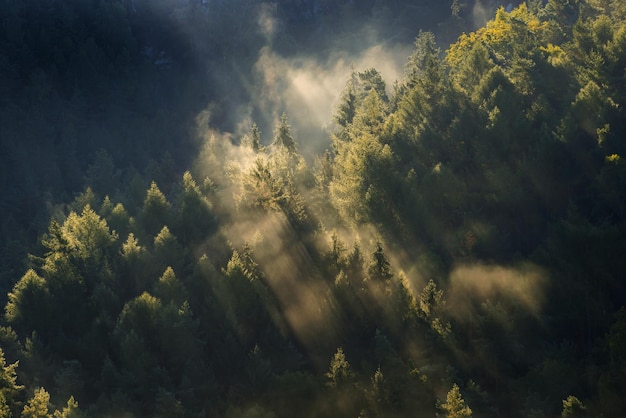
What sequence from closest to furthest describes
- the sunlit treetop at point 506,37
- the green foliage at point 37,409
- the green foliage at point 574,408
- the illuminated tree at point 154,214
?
the green foliage at point 574,408, the green foliage at point 37,409, the illuminated tree at point 154,214, the sunlit treetop at point 506,37

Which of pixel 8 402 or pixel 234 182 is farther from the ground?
pixel 234 182

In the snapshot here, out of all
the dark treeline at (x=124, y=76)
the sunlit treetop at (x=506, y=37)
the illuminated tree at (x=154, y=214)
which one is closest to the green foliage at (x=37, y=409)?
the illuminated tree at (x=154, y=214)

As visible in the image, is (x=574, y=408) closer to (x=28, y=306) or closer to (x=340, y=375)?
(x=340, y=375)

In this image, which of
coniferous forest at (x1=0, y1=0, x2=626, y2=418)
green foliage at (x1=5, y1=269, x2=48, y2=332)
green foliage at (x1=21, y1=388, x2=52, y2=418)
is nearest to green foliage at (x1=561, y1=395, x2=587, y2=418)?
coniferous forest at (x1=0, y1=0, x2=626, y2=418)

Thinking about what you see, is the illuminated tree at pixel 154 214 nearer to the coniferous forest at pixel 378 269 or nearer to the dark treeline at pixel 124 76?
the coniferous forest at pixel 378 269

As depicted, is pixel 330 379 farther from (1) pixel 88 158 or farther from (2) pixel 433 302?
(1) pixel 88 158

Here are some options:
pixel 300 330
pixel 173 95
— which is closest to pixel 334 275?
pixel 300 330

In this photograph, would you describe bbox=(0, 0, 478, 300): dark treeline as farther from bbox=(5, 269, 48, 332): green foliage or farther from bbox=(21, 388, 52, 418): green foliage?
bbox=(21, 388, 52, 418): green foliage

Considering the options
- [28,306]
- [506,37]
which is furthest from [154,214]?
[506,37]
